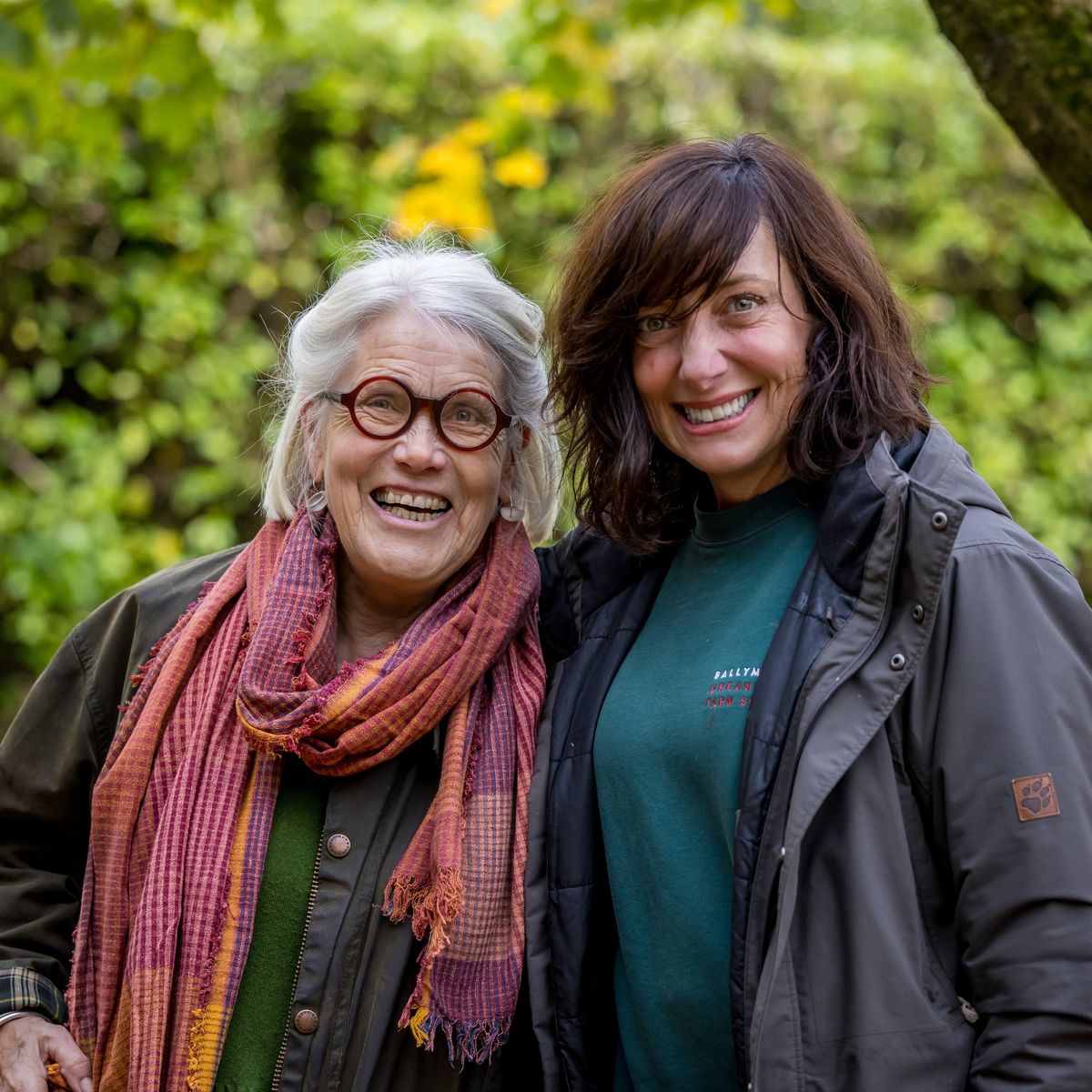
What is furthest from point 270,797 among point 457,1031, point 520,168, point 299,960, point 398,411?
point 520,168

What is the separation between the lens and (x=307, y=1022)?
1.98m

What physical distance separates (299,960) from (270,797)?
10.6 inches

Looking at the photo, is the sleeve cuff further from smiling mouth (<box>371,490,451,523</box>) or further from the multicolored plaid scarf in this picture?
smiling mouth (<box>371,490,451,523</box>)

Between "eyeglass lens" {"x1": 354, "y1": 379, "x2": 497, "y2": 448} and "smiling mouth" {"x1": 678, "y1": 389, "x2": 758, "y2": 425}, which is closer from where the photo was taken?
"smiling mouth" {"x1": 678, "y1": 389, "x2": 758, "y2": 425}

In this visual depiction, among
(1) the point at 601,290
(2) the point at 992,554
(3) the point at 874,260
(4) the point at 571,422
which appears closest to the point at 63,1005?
(4) the point at 571,422

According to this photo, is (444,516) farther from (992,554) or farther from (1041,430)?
(1041,430)

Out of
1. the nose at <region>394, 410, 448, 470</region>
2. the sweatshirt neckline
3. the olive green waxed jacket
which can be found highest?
the nose at <region>394, 410, 448, 470</region>

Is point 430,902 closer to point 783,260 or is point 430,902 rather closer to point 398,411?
point 398,411

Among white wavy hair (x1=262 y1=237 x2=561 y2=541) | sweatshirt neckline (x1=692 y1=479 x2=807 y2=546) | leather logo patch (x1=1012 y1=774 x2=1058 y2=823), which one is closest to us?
leather logo patch (x1=1012 y1=774 x2=1058 y2=823)

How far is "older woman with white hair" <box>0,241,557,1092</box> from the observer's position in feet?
6.56

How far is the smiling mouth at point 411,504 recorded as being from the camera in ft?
7.27

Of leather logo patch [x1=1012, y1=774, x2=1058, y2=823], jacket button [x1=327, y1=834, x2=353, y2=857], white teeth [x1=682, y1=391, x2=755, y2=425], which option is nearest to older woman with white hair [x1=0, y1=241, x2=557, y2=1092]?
jacket button [x1=327, y1=834, x2=353, y2=857]

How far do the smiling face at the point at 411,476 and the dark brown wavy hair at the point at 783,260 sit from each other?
265 mm

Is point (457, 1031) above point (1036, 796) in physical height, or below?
below
